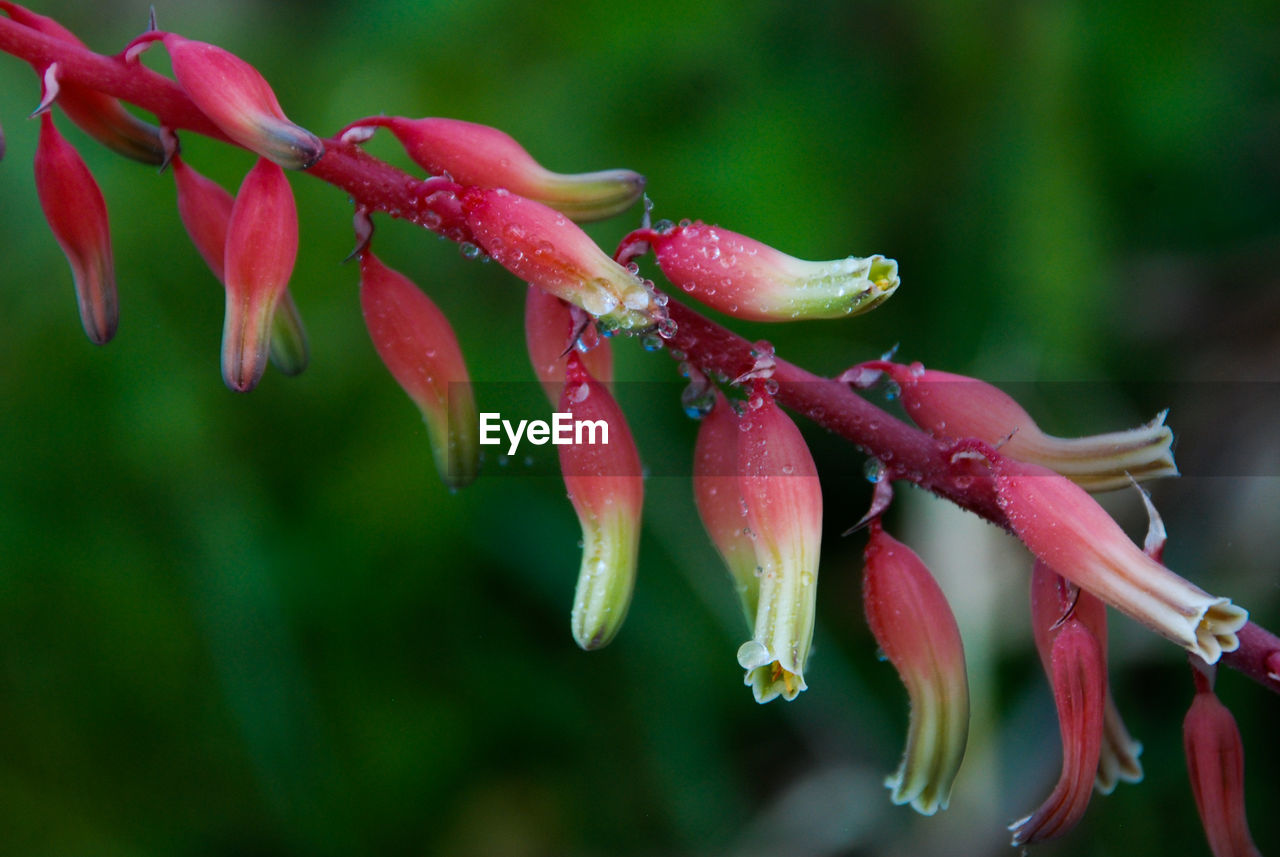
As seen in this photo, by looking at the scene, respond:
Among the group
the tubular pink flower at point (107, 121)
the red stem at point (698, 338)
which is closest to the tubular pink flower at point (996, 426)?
the red stem at point (698, 338)

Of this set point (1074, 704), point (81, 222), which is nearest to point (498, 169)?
point (81, 222)

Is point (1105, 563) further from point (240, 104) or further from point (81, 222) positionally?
point (81, 222)

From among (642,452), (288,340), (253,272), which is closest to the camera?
(253,272)

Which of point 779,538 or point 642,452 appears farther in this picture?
point 642,452

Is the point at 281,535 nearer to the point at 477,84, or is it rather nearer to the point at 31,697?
the point at 31,697

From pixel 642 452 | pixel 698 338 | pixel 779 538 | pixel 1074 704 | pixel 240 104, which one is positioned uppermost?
pixel 240 104

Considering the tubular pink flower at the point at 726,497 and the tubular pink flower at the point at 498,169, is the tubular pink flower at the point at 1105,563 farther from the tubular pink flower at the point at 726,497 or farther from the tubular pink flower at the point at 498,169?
the tubular pink flower at the point at 498,169
